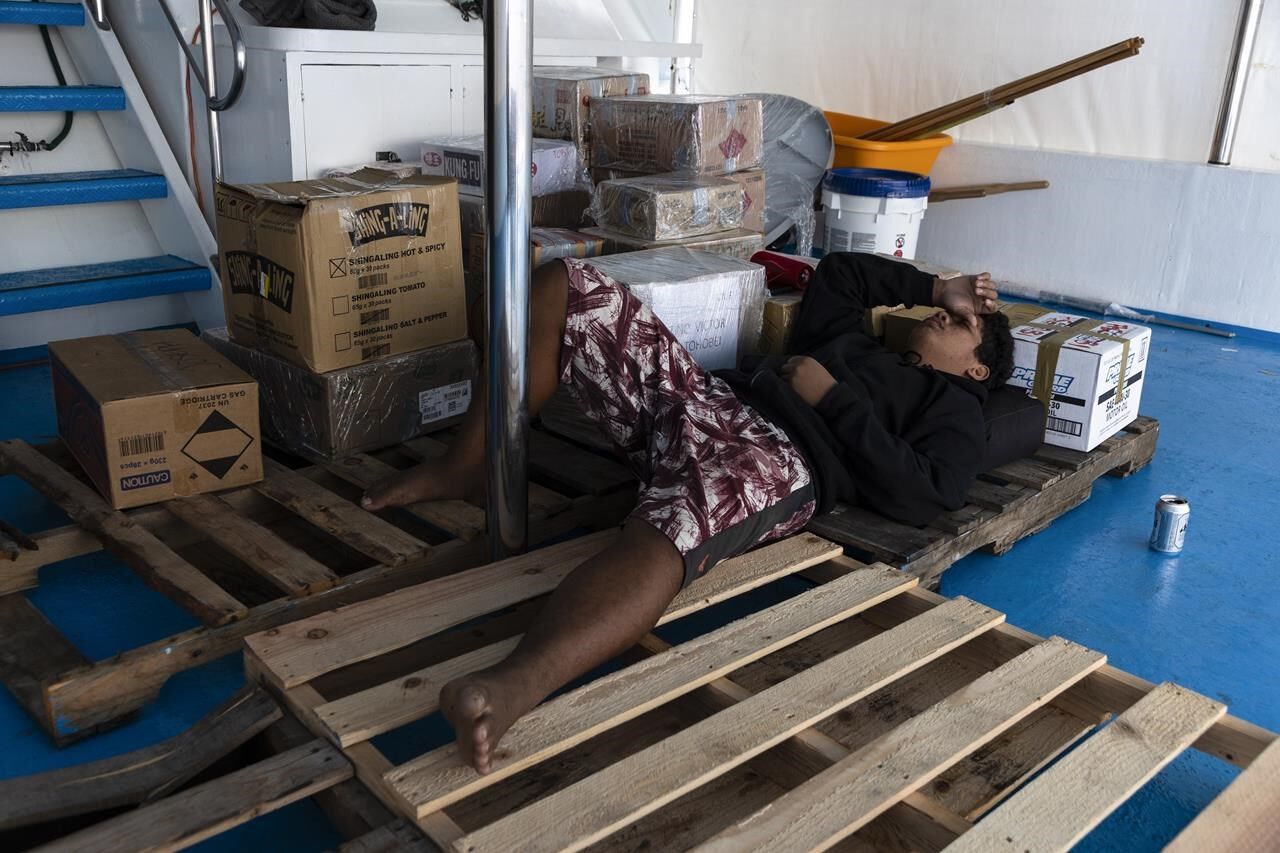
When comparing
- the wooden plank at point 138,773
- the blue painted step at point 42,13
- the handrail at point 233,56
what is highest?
the blue painted step at point 42,13

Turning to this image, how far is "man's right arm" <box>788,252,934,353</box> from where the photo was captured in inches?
114

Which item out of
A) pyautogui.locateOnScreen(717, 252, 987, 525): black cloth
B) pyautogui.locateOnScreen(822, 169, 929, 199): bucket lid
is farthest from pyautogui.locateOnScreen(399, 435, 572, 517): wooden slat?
pyautogui.locateOnScreen(822, 169, 929, 199): bucket lid

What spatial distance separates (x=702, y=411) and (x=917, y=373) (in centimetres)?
57

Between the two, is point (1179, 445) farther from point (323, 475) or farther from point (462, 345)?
point (323, 475)

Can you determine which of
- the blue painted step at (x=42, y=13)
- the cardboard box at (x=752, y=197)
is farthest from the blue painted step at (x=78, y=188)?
the cardboard box at (x=752, y=197)

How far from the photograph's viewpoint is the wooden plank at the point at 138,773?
153cm

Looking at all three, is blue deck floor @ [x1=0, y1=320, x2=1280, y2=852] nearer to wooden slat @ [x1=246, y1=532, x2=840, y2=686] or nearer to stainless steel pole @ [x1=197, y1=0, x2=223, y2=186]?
wooden slat @ [x1=246, y1=532, x2=840, y2=686]

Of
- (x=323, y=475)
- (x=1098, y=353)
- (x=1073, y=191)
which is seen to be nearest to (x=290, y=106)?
(x=323, y=475)

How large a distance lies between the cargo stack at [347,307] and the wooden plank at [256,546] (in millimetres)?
390

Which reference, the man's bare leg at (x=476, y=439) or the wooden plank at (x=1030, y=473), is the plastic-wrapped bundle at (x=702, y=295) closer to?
the man's bare leg at (x=476, y=439)

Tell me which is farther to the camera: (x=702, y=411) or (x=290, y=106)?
(x=290, y=106)

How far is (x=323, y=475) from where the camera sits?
2.71 meters

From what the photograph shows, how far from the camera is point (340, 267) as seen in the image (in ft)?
8.60

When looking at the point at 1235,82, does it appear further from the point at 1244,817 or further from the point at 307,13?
the point at 1244,817
